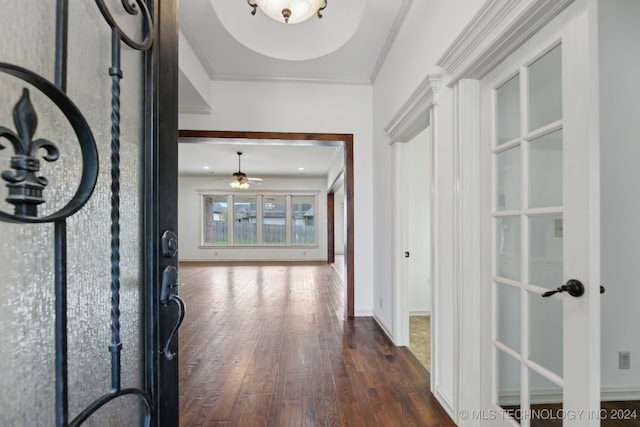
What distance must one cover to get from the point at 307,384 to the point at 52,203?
2158mm

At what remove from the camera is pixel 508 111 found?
1.46 meters

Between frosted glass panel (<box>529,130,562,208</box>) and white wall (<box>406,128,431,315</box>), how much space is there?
257cm

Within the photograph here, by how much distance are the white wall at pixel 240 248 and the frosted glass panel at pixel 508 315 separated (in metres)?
8.52

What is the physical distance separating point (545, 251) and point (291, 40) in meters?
3.11

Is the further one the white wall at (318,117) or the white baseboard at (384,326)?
the white wall at (318,117)

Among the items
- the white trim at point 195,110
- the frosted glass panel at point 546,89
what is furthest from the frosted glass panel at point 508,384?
the white trim at point 195,110

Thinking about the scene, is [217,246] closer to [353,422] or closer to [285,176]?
[285,176]

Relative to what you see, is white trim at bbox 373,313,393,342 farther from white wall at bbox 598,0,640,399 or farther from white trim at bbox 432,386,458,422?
white wall at bbox 598,0,640,399

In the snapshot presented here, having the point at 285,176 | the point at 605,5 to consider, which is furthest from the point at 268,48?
the point at 285,176

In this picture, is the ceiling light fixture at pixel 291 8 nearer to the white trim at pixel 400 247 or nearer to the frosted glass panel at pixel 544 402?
the white trim at pixel 400 247

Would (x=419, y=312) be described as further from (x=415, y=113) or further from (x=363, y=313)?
(x=415, y=113)

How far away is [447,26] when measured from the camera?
1833 millimetres

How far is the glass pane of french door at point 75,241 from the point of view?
445 mm

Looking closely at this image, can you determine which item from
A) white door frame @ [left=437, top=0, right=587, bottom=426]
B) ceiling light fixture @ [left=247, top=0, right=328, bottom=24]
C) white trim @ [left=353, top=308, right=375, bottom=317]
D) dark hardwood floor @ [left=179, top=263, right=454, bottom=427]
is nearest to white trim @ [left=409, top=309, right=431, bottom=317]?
white trim @ [left=353, top=308, right=375, bottom=317]
